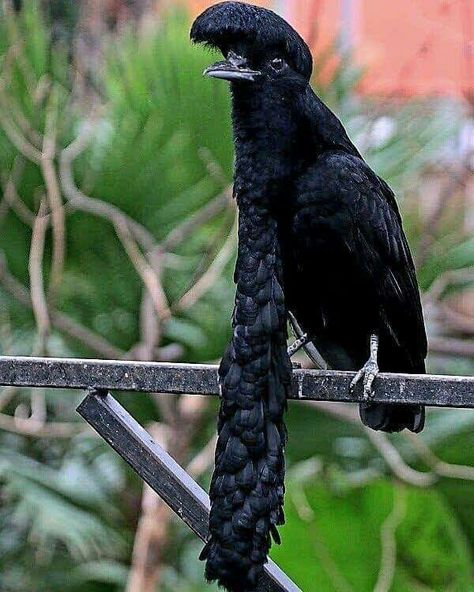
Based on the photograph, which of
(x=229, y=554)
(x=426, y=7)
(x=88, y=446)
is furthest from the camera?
(x=426, y=7)

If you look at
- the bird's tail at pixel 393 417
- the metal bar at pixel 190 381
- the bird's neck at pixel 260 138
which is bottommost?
the metal bar at pixel 190 381

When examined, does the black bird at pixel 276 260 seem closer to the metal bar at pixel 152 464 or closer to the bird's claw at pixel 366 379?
the bird's claw at pixel 366 379

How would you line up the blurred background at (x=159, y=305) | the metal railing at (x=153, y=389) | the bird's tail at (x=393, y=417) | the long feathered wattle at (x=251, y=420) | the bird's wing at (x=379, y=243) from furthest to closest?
1. the blurred background at (x=159, y=305)
2. the bird's tail at (x=393, y=417)
3. the bird's wing at (x=379, y=243)
4. the metal railing at (x=153, y=389)
5. the long feathered wattle at (x=251, y=420)

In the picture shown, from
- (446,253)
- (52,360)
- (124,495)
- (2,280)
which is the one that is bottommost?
(52,360)

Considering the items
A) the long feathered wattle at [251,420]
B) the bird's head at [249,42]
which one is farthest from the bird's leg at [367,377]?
the bird's head at [249,42]

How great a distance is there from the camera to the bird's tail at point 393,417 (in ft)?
6.52

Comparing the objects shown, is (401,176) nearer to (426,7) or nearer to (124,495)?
(124,495)

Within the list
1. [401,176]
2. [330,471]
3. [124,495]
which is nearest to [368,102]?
[401,176]

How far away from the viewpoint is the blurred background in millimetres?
3199

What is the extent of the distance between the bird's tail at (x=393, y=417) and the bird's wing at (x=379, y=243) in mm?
157

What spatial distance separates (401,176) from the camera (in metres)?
3.62

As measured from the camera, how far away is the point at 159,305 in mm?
3301

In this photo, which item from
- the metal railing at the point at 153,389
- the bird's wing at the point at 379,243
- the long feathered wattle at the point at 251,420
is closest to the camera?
the long feathered wattle at the point at 251,420

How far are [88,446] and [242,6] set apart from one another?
106 inches
